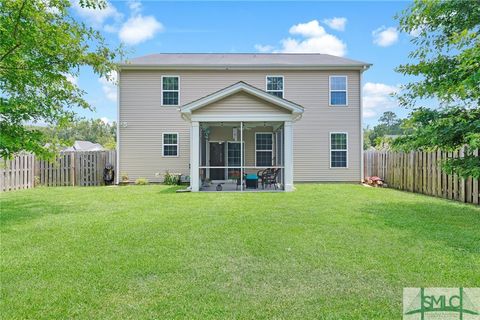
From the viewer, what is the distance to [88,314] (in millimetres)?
2822

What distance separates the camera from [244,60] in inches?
658

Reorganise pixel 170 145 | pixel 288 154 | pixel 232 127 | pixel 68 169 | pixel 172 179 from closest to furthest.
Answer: pixel 288 154 → pixel 172 179 → pixel 68 169 → pixel 232 127 → pixel 170 145

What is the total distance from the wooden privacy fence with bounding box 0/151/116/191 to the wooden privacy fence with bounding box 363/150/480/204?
45.8 ft

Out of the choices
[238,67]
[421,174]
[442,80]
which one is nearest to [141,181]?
[238,67]

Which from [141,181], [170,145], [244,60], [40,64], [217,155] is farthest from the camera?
[244,60]

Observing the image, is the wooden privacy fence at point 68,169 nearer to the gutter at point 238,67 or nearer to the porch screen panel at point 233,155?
the gutter at point 238,67

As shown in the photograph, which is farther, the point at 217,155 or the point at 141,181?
the point at 217,155

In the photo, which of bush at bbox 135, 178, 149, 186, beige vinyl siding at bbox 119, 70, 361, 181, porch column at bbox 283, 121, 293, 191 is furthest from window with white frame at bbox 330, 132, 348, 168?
bush at bbox 135, 178, 149, 186

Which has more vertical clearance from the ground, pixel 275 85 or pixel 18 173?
pixel 275 85

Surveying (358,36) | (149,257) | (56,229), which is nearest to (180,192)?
(56,229)

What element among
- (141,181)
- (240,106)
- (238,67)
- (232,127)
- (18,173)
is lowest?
(141,181)

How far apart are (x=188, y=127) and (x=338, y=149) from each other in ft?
26.1

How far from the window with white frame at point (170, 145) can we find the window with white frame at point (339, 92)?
8.45 m

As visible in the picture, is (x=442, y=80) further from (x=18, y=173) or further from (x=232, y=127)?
(x=18, y=173)
